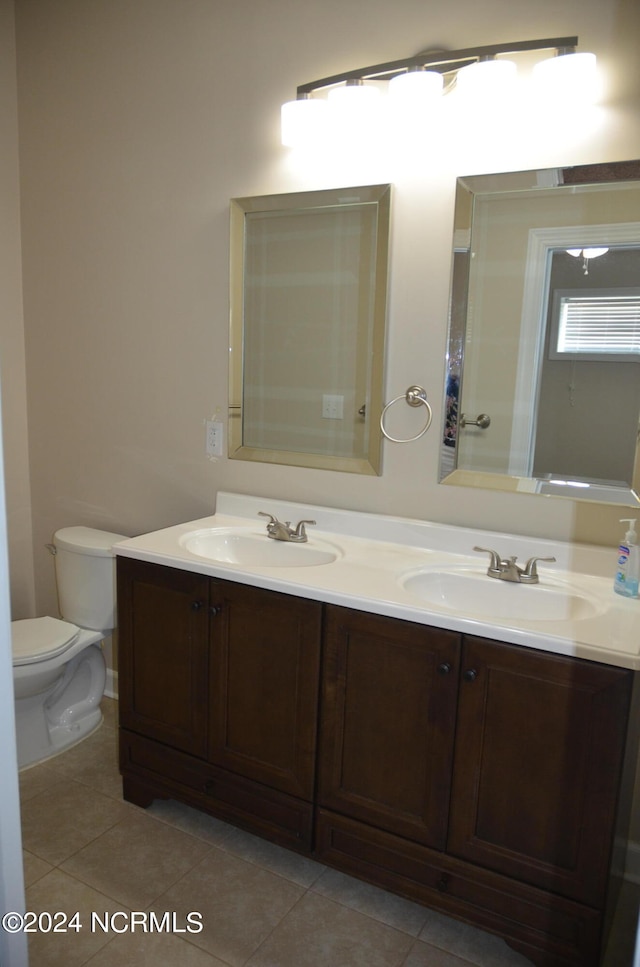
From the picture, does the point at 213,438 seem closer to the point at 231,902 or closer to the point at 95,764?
the point at 95,764

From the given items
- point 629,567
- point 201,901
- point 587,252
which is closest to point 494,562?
point 629,567

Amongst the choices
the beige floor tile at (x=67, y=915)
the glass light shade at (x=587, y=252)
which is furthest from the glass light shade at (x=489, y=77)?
the beige floor tile at (x=67, y=915)

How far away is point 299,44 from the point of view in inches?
82.3

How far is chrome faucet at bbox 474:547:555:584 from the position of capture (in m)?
1.78

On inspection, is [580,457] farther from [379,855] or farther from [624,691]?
[379,855]

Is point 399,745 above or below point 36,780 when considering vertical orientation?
above

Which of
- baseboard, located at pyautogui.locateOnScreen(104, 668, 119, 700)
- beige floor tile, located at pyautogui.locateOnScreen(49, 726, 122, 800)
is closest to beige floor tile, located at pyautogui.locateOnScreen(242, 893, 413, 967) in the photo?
beige floor tile, located at pyautogui.locateOnScreen(49, 726, 122, 800)

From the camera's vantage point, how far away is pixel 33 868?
190 cm

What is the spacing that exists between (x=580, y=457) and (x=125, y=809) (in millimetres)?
1714

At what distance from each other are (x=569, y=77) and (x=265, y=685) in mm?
1685

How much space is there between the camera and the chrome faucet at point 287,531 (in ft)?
7.00

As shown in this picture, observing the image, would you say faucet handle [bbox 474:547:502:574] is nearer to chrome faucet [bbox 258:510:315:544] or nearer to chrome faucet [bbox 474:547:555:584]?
chrome faucet [bbox 474:547:555:584]

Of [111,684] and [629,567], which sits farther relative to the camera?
[111,684]

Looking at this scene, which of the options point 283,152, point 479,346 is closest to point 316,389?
point 479,346
